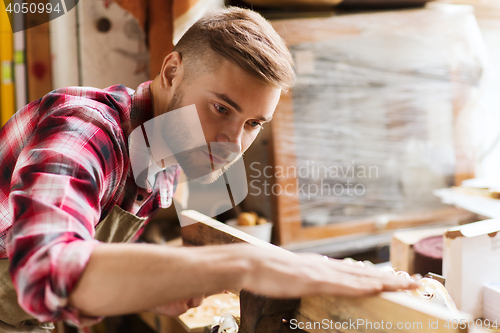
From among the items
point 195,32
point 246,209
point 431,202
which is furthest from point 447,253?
point 431,202

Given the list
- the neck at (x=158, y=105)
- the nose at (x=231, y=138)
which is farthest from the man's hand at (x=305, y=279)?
the neck at (x=158, y=105)

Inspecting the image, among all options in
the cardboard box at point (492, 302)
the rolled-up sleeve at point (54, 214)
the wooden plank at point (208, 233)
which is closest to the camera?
the rolled-up sleeve at point (54, 214)

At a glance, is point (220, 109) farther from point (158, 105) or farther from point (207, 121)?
point (158, 105)

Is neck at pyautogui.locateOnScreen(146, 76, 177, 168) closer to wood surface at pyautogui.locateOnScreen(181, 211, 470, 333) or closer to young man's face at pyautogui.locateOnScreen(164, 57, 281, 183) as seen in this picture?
young man's face at pyautogui.locateOnScreen(164, 57, 281, 183)

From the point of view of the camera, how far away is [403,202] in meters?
1.64

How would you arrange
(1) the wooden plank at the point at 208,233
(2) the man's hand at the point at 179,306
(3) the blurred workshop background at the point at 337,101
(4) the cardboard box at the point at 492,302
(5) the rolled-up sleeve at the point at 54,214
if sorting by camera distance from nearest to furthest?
(5) the rolled-up sleeve at the point at 54,214 < (2) the man's hand at the point at 179,306 < (1) the wooden plank at the point at 208,233 < (4) the cardboard box at the point at 492,302 < (3) the blurred workshop background at the point at 337,101

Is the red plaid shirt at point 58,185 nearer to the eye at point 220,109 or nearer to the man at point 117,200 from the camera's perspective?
the man at point 117,200

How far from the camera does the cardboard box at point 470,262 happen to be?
28.8 inches

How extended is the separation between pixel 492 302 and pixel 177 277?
0.69 meters

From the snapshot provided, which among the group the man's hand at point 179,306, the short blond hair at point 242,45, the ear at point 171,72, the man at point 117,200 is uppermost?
the short blond hair at point 242,45

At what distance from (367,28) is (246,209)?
90 cm

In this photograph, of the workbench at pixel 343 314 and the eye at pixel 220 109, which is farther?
the eye at pixel 220 109

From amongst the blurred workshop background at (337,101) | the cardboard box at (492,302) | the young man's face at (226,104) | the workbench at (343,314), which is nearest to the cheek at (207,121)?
the young man's face at (226,104)

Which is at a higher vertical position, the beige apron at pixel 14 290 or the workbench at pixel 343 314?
the workbench at pixel 343 314
